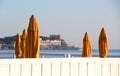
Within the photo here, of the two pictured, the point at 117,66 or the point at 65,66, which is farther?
the point at 117,66

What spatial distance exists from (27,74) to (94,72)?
109 centimetres

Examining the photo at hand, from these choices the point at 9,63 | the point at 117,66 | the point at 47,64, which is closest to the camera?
the point at 9,63

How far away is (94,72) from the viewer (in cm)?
495

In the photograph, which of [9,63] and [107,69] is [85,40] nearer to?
[107,69]

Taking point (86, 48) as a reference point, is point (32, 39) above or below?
above

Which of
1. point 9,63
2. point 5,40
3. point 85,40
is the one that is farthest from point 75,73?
point 5,40

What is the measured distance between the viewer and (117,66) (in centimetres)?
519

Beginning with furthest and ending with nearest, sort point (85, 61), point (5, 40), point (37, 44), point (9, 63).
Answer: point (5, 40)
point (37, 44)
point (85, 61)
point (9, 63)

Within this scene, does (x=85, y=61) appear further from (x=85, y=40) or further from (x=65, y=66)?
(x=85, y=40)

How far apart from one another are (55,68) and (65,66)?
0.51ft

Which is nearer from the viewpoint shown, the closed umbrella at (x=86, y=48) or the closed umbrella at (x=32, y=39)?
the closed umbrella at (x=32, y=39)

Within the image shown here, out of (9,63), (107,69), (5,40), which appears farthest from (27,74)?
(5,40)

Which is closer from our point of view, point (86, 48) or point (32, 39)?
point (32, 39)

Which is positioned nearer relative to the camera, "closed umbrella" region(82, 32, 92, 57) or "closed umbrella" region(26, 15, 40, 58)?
"closed umbrella" region(26, 15, 40, 58)
